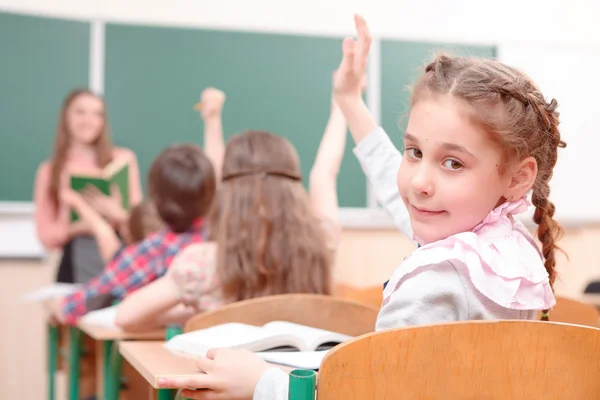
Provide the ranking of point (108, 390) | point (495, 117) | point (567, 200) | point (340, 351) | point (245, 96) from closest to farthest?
point (340, 351) < point (495, 117) < point (108, 390) < point (245, 96) < point (567, 200)

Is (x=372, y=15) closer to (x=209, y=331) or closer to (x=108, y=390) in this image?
(x=108, y=390)

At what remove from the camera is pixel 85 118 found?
14.1 feet

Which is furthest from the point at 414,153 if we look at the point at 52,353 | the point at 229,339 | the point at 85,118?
the point at 85,118

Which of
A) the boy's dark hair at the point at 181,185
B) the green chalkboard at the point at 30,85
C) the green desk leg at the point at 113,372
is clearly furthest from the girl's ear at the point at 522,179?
the green chalkboard at the point at 30,85

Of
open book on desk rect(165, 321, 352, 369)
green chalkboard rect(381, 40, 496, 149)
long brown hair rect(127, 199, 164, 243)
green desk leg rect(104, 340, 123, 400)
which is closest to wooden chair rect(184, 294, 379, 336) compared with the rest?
open book on desk rect(165, 321, 352, 369)

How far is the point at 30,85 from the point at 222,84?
43.7 inches

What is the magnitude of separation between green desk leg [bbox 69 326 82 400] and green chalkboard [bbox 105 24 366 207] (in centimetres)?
182

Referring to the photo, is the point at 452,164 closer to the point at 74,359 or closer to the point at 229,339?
the point at 229,339

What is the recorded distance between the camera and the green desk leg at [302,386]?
2.90 feet

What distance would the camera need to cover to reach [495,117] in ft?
3.48

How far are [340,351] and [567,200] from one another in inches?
180

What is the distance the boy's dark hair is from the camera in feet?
7.79

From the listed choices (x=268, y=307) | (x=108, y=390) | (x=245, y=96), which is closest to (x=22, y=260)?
(x=245, y=96)

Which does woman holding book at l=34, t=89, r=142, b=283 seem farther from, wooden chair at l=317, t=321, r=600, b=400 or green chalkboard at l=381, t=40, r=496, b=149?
wooden chair at l=317, t=321, r=600, b=400
